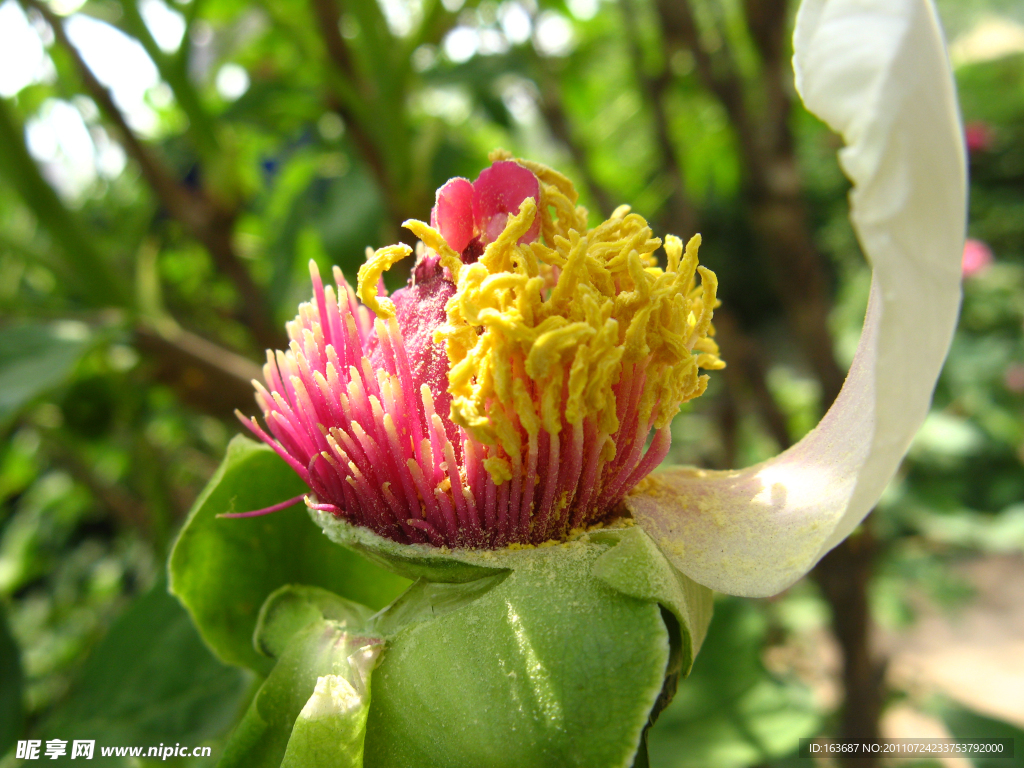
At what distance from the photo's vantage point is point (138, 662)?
1.12 m

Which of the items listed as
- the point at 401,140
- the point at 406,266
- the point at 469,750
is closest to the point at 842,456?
the point at 469,750

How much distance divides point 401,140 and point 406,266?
12.9 inches

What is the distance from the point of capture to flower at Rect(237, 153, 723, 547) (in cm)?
65

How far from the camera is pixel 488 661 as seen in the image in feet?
1.88

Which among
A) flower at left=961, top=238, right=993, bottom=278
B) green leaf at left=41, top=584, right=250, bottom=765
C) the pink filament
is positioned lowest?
flower at left=961, top=238, right=993, bottom=278

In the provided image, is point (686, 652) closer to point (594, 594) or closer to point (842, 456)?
point (594, 594)

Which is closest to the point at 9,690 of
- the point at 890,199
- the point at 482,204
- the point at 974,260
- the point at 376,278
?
the point at 376,278

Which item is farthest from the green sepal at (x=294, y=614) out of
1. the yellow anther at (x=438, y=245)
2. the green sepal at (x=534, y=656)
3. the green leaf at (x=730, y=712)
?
the green leaf at (x=730, y=712)

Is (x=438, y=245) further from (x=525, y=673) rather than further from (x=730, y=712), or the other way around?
(x=730, y=712)

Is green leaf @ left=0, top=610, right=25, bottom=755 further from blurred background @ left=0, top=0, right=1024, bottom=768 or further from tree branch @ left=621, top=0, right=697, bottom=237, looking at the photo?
tree branch @ left=621, top=0, right=697, bottom=237

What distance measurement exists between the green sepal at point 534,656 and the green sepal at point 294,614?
0.35 feet

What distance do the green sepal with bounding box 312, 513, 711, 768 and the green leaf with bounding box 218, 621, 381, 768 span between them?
0.03 meters

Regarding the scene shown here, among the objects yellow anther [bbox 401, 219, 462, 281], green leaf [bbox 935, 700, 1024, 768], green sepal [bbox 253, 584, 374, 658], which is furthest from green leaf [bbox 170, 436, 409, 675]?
green leaf [bbox 935, 700, 1024, 768]

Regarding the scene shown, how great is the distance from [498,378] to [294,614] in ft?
1.18
